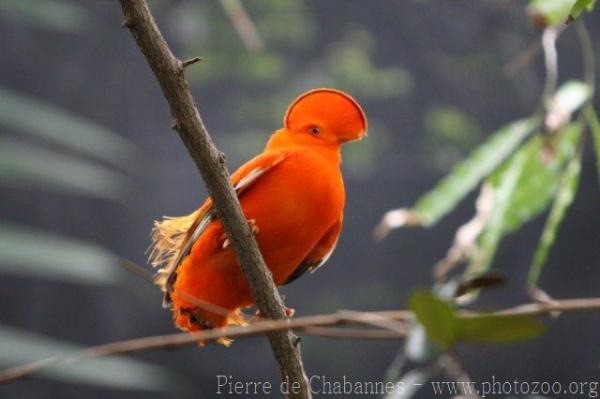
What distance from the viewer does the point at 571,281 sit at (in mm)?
5090

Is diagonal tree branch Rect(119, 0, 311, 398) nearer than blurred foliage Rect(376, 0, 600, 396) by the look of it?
Yes

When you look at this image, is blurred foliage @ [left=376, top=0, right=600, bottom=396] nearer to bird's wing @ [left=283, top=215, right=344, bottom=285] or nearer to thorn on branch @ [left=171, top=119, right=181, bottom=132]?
bird's wing @ [left=283, top=215, right=344, bottom=285]

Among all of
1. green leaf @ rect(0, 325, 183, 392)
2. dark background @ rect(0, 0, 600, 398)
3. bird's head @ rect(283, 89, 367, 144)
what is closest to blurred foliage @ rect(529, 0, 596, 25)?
bird's head @ rect(283, 89, 367, 144)

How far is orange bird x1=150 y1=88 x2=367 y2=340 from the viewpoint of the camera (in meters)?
1.46

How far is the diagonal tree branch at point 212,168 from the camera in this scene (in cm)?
97

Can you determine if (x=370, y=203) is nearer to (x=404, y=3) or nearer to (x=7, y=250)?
(x=404, y=3)

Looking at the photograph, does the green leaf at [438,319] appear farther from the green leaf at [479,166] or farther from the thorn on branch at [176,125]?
the green leaf at [479,166]

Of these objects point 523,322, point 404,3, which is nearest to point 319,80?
point 404,3

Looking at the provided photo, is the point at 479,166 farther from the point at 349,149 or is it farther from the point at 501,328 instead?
the point at 349,149

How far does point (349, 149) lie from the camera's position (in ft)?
19.3

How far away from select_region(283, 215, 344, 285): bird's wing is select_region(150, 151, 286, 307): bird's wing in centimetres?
17

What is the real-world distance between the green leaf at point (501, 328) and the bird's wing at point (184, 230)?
2.85 ft

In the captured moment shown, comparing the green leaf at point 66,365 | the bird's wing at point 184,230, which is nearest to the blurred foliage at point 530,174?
the bird's wing at point 184,230

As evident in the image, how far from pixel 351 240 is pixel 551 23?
4.21 metres
